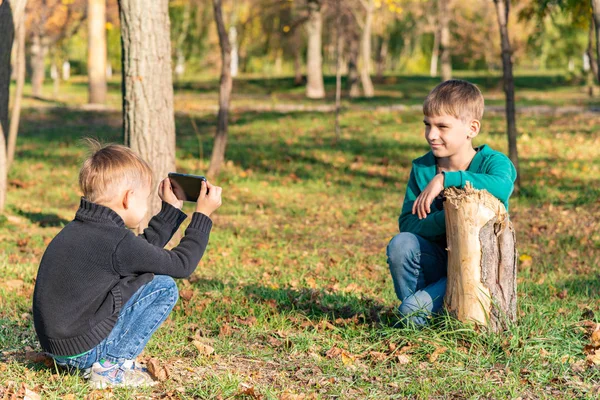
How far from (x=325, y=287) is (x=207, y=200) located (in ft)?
8.28

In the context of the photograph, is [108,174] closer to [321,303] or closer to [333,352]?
[333,352]

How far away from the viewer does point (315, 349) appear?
13.7 ft

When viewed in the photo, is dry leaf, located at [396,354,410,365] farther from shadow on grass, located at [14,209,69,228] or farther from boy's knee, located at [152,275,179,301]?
shadow on grass, located at [14,209,69,228]

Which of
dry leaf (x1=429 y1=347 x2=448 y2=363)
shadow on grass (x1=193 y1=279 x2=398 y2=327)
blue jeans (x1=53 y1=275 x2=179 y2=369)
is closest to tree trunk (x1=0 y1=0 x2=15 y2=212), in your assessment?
shadow on grass (x1=193 y1=279 x2=398 y2=327)

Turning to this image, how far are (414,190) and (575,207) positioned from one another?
5614 mm

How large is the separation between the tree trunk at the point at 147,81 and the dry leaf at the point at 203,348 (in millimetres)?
2816

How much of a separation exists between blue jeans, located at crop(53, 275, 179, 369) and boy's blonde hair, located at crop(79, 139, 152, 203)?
0.50 metres

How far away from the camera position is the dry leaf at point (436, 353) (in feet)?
12.8

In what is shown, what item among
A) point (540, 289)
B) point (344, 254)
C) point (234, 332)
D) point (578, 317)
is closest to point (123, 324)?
point (234, 332)

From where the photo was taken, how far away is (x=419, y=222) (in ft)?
14.0

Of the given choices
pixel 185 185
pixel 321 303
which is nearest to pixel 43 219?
pixel 321 303

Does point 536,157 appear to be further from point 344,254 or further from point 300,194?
point 344,254

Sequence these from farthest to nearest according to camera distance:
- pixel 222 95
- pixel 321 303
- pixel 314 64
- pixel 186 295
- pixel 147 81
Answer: pixel 314 64
pixel 222 95
pixel 147 81
pixel 186 295
pixel 321 303

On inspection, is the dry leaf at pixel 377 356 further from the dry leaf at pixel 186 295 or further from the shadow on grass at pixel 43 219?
the shadow on grass at pixel 43 219
